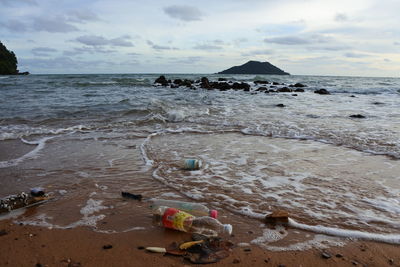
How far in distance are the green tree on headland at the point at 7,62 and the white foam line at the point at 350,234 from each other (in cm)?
9027

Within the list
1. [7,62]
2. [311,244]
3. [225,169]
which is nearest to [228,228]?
[311,244]

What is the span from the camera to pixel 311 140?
7.66 meters

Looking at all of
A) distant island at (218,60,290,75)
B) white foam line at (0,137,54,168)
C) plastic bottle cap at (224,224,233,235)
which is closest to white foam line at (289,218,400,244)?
plastic bottle cap at (224,224,233,235)

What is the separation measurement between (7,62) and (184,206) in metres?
92.1

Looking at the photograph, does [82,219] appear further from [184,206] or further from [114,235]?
[184,206]

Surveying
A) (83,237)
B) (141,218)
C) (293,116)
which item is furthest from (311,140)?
(83,237)

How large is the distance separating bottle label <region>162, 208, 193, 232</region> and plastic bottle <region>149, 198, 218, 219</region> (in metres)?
0.33

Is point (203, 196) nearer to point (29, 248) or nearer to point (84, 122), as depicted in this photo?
point (29, 248)

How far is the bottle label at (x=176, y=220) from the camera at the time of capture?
123 inches

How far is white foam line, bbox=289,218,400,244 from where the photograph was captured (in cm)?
297

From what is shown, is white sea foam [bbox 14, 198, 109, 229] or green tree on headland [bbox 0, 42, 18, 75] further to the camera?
green tree on headland [bbox 0, 42, 18, 75]

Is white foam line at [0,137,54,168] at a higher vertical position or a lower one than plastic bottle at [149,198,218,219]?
higher

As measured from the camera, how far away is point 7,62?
79062 millimetres

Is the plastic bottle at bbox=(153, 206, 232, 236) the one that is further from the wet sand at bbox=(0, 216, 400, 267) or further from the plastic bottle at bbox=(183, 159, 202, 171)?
the plastic bottle at bbox=(183, 159, 202, 171)
